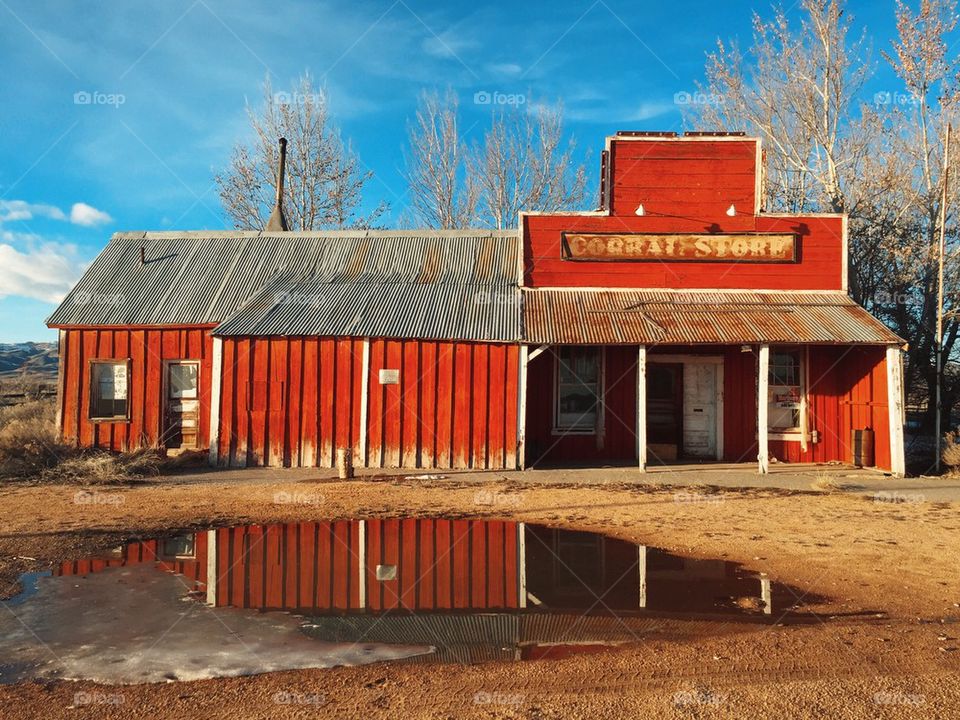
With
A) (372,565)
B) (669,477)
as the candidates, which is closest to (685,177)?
(669,477)

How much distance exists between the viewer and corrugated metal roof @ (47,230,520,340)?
1441cm

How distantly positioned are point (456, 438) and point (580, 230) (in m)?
5.54

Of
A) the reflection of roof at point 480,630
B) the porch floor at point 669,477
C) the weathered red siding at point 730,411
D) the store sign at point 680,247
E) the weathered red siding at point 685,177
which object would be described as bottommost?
the reflection of roof at point 480,630

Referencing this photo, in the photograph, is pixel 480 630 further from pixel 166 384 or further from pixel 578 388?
pixel 166 384

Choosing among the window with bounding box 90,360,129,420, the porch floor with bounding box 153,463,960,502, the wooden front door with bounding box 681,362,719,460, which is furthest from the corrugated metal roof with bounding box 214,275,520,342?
the wooden front door with bounding box 681,362,719,460

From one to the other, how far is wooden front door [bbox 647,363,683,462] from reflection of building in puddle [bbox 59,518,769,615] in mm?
7604

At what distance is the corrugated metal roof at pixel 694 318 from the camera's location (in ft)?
43.3

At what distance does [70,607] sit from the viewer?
5.78 metres

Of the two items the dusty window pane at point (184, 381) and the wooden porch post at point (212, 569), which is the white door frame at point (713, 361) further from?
the wooden porch post at point (212, 569)

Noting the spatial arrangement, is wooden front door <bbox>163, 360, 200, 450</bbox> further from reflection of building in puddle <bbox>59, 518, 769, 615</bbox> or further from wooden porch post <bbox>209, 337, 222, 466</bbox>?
reflection of building in puddle <bbox>59, 518, 769, 615</bbox>

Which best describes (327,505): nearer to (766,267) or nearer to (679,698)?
(679,698)

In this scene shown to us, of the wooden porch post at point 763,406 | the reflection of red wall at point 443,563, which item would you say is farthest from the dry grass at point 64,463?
the wooden porch post at point 763,406

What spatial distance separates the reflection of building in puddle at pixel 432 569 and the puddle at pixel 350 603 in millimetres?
23

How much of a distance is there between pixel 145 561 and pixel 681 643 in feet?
17.8
